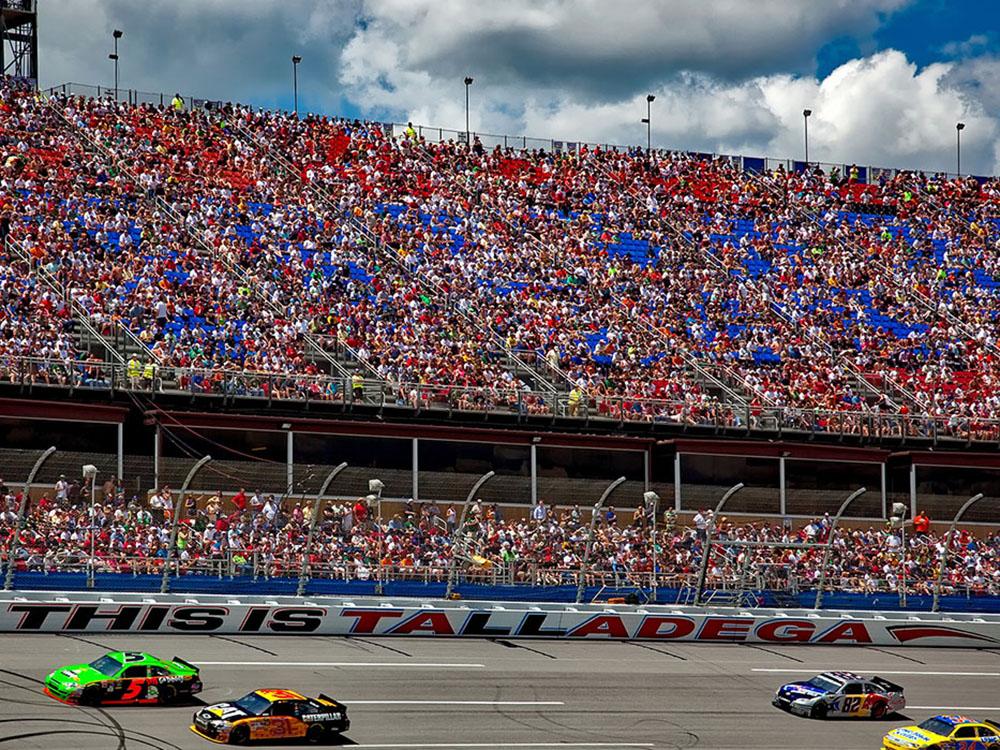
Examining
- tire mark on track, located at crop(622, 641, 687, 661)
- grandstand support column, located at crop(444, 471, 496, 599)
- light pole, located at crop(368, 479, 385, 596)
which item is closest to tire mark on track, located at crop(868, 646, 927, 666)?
tire mark on track, located at crop(622, 641, 687, 661)

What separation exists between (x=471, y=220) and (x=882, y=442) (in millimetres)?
16797

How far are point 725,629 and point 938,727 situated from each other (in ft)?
33.1

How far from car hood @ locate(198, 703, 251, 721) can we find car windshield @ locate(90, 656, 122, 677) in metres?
2.21

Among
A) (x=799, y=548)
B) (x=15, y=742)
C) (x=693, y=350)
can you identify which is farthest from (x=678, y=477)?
(x=15, y=742)

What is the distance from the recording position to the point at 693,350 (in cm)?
5375

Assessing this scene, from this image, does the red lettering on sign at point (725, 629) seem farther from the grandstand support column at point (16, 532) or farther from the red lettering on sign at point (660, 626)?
the grandstand support column at point (16, 532)

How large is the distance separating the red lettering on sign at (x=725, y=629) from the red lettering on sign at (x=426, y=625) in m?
6.20

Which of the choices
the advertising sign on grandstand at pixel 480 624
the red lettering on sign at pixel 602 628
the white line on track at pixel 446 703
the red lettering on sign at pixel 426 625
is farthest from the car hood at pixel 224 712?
the red lettering on sign at pixel 602 628

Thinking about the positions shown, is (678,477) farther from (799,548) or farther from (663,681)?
(663,681)

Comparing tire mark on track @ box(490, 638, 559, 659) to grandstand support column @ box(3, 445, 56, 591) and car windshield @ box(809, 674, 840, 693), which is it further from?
grandstand support column @ box(3, 445, 56, 591)

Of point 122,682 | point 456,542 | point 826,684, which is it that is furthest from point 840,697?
point 122,682

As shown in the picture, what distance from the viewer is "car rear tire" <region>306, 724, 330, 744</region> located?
85.4 ft

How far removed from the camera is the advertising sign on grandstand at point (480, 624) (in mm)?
32938

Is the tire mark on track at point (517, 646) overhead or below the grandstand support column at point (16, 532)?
below
